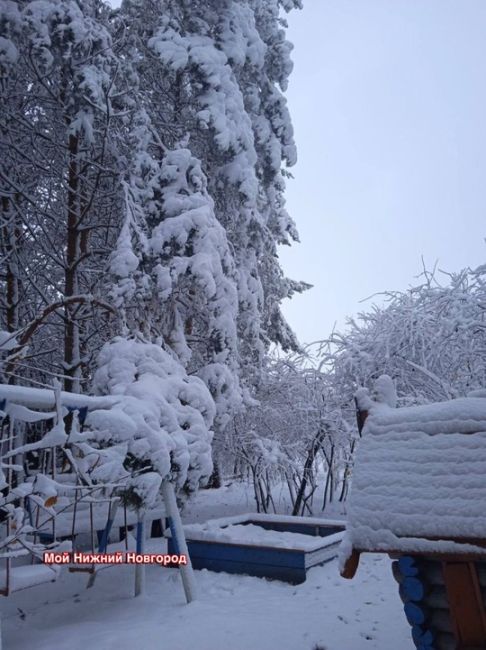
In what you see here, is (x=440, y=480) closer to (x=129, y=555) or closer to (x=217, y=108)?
(x=129, y=555)

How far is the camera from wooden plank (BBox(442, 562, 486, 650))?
4121mm

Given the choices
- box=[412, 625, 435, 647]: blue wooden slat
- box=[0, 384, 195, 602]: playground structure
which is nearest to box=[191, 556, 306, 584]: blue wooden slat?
box=[0, 384, 195, 602]: playground structure

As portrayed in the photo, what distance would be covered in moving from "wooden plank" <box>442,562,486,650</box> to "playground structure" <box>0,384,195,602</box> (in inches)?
113

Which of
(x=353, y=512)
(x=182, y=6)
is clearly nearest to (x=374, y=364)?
(x=353, y=512)

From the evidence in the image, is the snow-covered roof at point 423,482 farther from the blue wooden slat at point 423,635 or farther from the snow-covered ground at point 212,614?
the snow-covered ground at point 212,614

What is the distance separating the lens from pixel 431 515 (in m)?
4.21

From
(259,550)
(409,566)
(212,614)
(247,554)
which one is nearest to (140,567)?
(212,614)

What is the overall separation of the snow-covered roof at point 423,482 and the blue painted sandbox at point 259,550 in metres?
4.15

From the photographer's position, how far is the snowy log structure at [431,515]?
4113 millimetres

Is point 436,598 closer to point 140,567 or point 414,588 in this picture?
point 414,588

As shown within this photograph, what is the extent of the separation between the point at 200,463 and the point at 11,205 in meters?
7.44

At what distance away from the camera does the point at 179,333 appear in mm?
12070

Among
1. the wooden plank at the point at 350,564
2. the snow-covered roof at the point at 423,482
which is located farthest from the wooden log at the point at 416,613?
the snow-covered roof at the point at 423,482

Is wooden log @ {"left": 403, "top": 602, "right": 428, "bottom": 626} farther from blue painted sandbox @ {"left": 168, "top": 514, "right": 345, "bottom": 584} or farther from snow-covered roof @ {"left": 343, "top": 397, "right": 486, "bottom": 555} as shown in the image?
blue painted sandbox @ {"left": 168, "top": 514, "right": 345, "bottom": 584}
